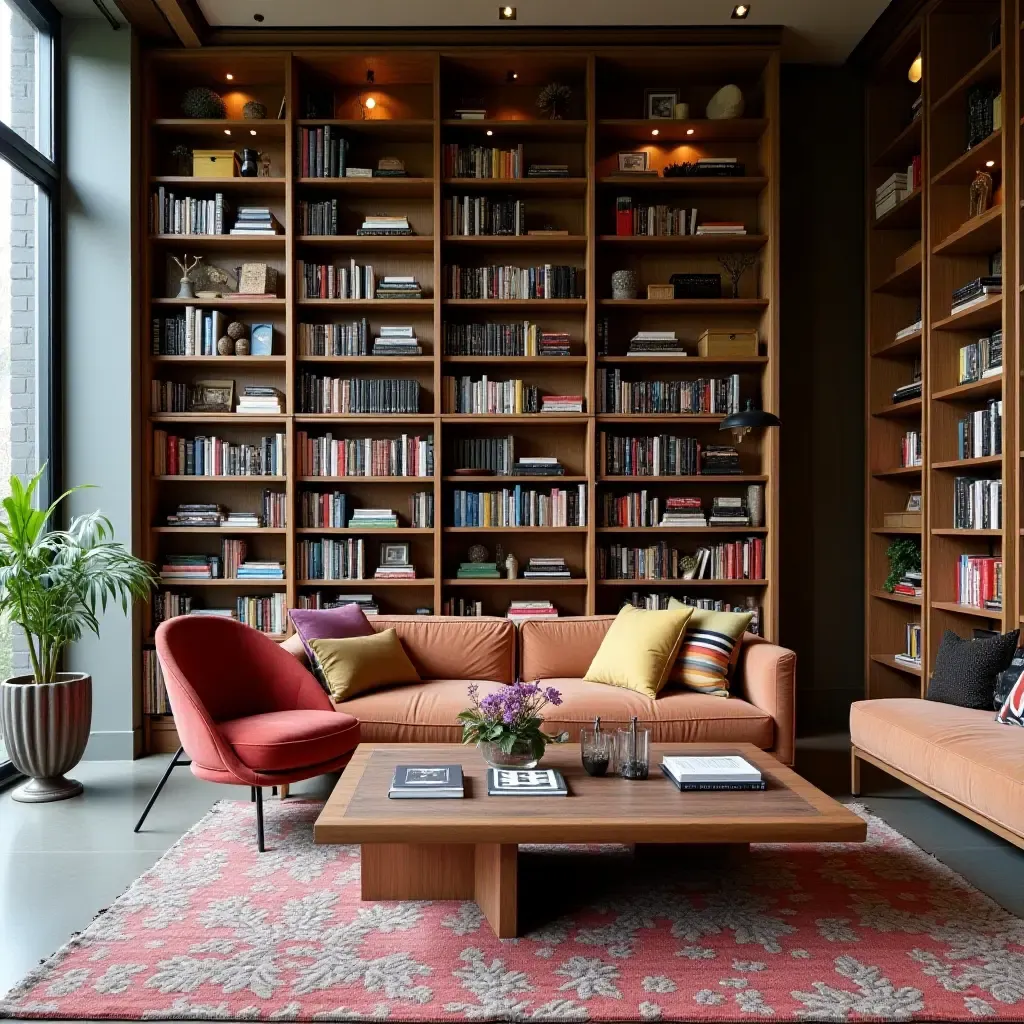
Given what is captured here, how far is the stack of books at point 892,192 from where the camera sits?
511cm

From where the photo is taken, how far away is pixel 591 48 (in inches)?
198

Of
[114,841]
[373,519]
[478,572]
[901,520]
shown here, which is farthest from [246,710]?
[901,520]

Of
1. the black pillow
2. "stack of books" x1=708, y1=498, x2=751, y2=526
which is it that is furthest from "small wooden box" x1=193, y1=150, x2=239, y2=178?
the black pillow

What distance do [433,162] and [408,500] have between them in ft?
6.36

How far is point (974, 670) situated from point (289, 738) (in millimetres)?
2761

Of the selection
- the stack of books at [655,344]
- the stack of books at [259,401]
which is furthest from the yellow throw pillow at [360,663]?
the stack of books at [655,344]

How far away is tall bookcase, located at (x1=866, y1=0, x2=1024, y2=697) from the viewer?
13.2 feet

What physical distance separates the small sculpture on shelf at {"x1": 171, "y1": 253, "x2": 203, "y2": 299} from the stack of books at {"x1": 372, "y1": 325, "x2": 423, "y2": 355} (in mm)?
1067

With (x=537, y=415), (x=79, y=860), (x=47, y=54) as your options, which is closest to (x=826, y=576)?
(x=537, y=415)

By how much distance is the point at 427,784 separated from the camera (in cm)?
275

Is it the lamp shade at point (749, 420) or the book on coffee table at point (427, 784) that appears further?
the lamp shade at point (749, 420)

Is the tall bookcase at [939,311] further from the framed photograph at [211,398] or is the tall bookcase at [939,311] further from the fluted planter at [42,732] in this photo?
the fluted planter at [42,732]

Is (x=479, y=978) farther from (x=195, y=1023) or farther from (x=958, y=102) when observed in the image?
(x=958, y=102)

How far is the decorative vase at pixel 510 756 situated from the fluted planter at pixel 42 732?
213 cm
